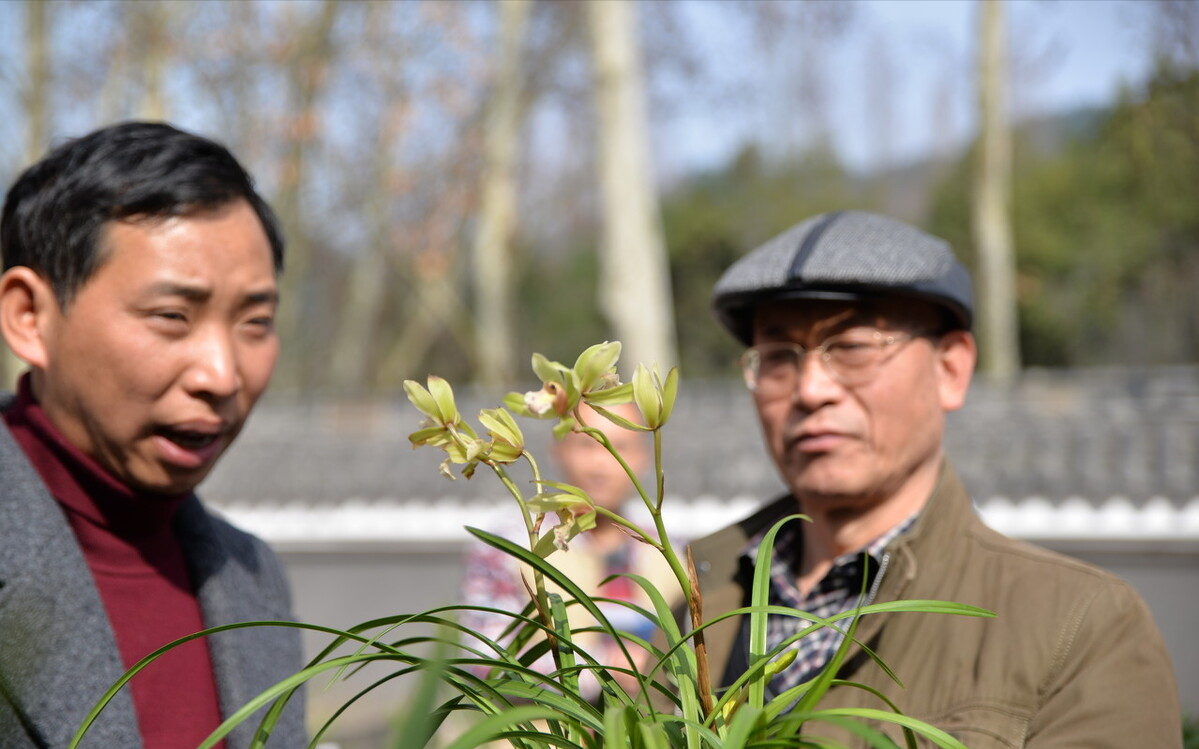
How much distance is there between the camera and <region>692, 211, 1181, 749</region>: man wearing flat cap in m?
1.64

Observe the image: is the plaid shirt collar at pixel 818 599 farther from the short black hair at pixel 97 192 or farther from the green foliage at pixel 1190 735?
the short black hair at pixel 97 192

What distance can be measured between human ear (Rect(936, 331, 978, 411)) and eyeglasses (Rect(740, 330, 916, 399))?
0.11 m

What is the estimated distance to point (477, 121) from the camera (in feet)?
74.7

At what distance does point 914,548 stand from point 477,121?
21563mm

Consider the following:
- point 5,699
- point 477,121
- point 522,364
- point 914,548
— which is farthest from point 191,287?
point 522,364

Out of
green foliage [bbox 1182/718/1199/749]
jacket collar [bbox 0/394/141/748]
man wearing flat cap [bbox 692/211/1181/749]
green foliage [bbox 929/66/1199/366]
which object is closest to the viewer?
jacket collar [bbox 0/394/141/748]

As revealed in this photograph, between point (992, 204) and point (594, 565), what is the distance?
809 inches

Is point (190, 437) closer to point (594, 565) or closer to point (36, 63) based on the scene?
point (594, 565)

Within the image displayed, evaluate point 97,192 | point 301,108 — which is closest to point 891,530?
point 97,192

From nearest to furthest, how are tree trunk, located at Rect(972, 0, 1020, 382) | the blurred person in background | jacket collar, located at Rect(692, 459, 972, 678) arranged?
1. jacket collar, located at Rect(692, 459, 972, 678)
2. the blurred person in background
3. tree trunk, located at Rect(972, 0, 1020, 382)

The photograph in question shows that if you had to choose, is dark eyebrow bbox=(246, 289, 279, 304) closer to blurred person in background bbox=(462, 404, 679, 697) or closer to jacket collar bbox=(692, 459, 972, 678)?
jacket collar bbox=(692, 459, 972, 678)

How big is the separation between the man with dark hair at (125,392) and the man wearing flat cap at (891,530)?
758 mm

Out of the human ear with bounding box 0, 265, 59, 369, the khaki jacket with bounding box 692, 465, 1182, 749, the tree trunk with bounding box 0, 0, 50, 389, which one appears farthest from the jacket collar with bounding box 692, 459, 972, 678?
the tree trunk with bounding box 0, 0, 50, 389

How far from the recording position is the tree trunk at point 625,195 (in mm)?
13359
